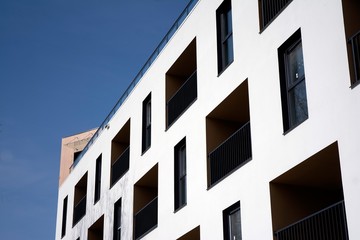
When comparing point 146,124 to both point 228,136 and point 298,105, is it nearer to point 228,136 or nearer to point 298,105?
point 228,136

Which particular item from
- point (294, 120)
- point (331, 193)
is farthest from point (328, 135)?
point (331, 193)

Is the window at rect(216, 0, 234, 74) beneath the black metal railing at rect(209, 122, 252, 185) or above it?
above

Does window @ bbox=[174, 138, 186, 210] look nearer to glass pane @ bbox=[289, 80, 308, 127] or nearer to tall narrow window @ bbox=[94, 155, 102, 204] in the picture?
glass pane @ bbox=[289, 80, 308, 127]

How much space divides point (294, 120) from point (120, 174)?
11938 millimetres

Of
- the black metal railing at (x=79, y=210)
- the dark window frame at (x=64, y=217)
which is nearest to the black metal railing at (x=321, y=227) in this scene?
the black metal railing at (x=79, y=210)

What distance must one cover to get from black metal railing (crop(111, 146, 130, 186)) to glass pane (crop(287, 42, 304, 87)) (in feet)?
35.5

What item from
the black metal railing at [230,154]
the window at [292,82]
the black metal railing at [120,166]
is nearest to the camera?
the window at [292,82]

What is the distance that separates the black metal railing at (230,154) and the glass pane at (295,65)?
2167mm

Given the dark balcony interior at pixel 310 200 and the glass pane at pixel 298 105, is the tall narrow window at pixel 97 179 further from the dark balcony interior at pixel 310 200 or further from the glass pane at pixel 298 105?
the glass pane at pixel 298 105

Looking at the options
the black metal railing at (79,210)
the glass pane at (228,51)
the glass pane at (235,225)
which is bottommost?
the glass pane at (235,225)

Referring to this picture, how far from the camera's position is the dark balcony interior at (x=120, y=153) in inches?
1025

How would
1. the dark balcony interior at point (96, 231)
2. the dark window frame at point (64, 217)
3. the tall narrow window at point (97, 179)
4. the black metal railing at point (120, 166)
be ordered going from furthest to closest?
the dark window frame at point (64, 217) < the tall narrow window at point (97, 179) < the dark balcony interior at point (96, 231) < the black metal railing at point (120, 166)

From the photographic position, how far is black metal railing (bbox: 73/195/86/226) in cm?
3045

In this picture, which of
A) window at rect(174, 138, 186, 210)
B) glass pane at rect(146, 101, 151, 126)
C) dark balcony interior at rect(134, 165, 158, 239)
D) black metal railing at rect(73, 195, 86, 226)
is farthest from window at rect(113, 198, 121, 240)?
window at rect(174, 138, 186, 210)
